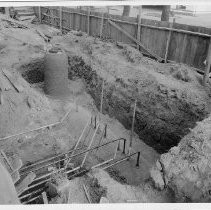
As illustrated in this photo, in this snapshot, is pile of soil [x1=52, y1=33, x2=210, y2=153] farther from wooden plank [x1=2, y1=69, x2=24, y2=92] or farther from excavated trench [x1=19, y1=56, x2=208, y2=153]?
wooden plank [x1=2, y1=69, x2=24, y2=92]

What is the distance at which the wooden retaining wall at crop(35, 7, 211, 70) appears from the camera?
1117 centimetres

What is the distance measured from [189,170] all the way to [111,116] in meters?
6.00

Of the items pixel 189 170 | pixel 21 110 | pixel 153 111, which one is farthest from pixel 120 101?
pixel 189 170

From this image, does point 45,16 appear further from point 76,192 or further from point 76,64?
point 76,192

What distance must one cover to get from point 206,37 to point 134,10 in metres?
19.9

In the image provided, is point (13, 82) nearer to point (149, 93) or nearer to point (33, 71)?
point (33, 71)

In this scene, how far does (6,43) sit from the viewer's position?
1543 cm

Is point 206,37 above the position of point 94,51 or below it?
above

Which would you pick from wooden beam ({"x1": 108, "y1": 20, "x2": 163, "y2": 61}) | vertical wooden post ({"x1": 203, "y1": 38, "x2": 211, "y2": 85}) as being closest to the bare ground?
vertical wooden post ({"x1": 203, "y1": 38, "x2": 211, "y2": 85})

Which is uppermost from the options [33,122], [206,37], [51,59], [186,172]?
[206,37]

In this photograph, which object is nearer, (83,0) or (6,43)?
(83,0)

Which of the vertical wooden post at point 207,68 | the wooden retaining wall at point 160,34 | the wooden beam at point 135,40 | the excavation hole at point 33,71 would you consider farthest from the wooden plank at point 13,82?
the vertical wooden post at point 207,68

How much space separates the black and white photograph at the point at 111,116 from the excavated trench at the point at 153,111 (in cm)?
4
